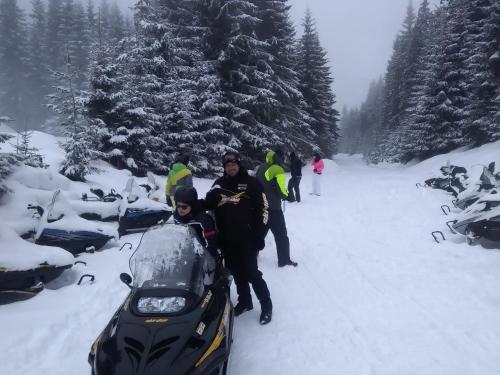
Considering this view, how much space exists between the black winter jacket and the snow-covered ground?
1.25 meters

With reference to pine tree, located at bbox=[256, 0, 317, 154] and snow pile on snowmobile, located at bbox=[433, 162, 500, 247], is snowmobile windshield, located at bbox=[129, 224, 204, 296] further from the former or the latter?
pine tree, located at bbox=[256, 0, 317, 154]

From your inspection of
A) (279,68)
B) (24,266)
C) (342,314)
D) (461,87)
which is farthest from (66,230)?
(461,87)

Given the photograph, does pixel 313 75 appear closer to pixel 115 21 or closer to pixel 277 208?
pixel 277 208

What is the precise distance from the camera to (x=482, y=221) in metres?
7.19

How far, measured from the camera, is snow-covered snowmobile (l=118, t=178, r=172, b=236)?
32.2ft

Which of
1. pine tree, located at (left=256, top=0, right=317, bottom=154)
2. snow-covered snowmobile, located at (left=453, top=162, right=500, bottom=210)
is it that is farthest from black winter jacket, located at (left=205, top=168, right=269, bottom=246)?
pine tree, located at (left=256, top=0, right=317, bottom=154)

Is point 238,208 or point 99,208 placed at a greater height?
point 238,208

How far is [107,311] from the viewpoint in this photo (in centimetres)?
518

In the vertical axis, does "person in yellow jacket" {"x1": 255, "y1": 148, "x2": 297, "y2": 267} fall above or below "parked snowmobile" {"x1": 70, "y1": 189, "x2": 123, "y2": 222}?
above

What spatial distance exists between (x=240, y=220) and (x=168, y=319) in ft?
5.74

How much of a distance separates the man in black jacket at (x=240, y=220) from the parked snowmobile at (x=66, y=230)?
4359 millimetres

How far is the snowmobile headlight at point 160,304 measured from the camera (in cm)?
329

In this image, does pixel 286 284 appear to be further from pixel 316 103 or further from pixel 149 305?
pixel 316 103

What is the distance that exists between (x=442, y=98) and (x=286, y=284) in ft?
86.9
